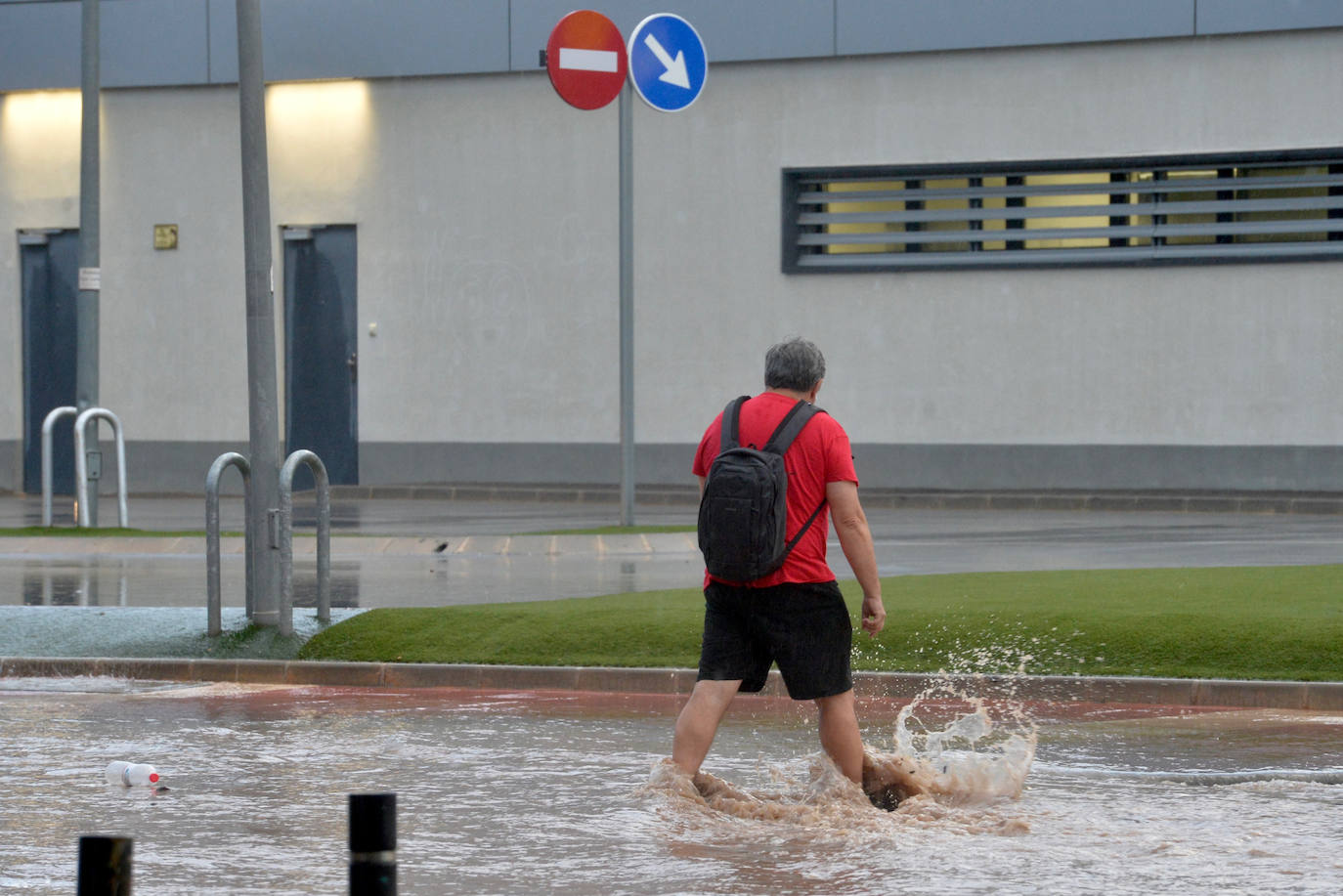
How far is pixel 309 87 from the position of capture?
2461cm

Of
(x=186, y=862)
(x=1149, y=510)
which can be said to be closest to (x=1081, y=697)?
(x=186, y=862)

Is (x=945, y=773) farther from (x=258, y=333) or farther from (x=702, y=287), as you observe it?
(x=702, y=287)

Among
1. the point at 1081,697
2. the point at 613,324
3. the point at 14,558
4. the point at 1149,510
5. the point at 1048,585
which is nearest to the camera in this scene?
the point at 1081,697

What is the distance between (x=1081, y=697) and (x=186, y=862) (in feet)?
16.6

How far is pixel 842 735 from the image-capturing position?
6762 millimetres

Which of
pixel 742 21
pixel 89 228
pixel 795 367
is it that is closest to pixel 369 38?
pixel 742 21

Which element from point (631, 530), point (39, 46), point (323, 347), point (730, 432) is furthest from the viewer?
point (39, 46)

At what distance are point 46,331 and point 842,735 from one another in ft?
69.2

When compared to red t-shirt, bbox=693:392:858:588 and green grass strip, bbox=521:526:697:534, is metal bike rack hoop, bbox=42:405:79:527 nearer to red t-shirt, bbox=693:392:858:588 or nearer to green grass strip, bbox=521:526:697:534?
green grass strip, bbox=521:526:697:534

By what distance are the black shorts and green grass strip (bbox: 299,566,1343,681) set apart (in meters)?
3.43

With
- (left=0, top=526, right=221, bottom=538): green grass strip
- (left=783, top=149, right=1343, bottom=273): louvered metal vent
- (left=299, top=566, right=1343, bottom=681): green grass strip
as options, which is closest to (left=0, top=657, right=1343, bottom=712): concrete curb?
(left=299, top=566, right=1343, bottom=681): green grass strip

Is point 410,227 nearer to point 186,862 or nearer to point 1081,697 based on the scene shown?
point 1081,697

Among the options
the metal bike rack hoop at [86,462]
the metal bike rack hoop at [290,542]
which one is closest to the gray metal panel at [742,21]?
the metal bike rack hoop at [86,462]

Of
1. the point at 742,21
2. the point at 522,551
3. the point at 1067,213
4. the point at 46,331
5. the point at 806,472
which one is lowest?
the point at 522,551
